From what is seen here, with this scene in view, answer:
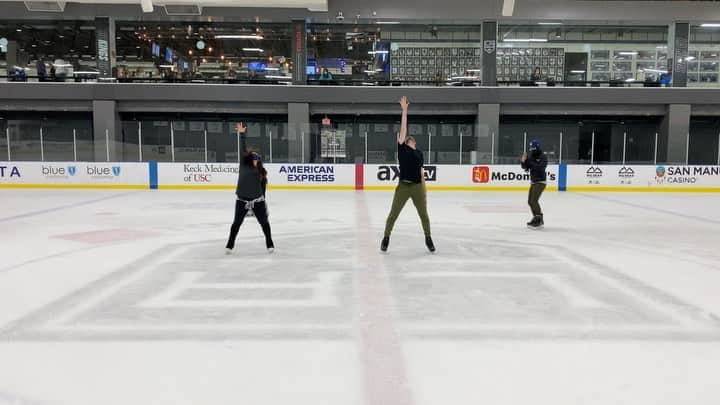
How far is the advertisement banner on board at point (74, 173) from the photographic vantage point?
20.1 metres

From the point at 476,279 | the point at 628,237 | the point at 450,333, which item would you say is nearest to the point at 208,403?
the point at 450,333

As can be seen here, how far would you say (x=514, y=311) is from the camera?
508 centimetres

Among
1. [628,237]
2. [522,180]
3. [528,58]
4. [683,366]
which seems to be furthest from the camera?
[528,58]

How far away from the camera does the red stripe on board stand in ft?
67.7

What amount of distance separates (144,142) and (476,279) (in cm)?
1766

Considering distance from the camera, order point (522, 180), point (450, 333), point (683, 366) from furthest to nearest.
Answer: point (522, 180) → point (450, 333) → point (683, 366)

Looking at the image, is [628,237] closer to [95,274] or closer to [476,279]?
[476,279]

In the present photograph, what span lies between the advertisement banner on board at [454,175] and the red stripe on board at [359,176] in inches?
4.4

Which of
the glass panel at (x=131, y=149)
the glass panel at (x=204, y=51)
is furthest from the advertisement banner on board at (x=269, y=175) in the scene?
the glass panel at (x=204, y=51)

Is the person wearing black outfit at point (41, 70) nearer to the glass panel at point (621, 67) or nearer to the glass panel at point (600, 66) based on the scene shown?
the glass panel at point (600, 66)

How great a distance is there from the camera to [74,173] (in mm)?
20203

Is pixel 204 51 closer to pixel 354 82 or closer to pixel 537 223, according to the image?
pixel 354 82

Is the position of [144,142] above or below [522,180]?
above

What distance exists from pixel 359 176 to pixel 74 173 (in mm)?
10200
